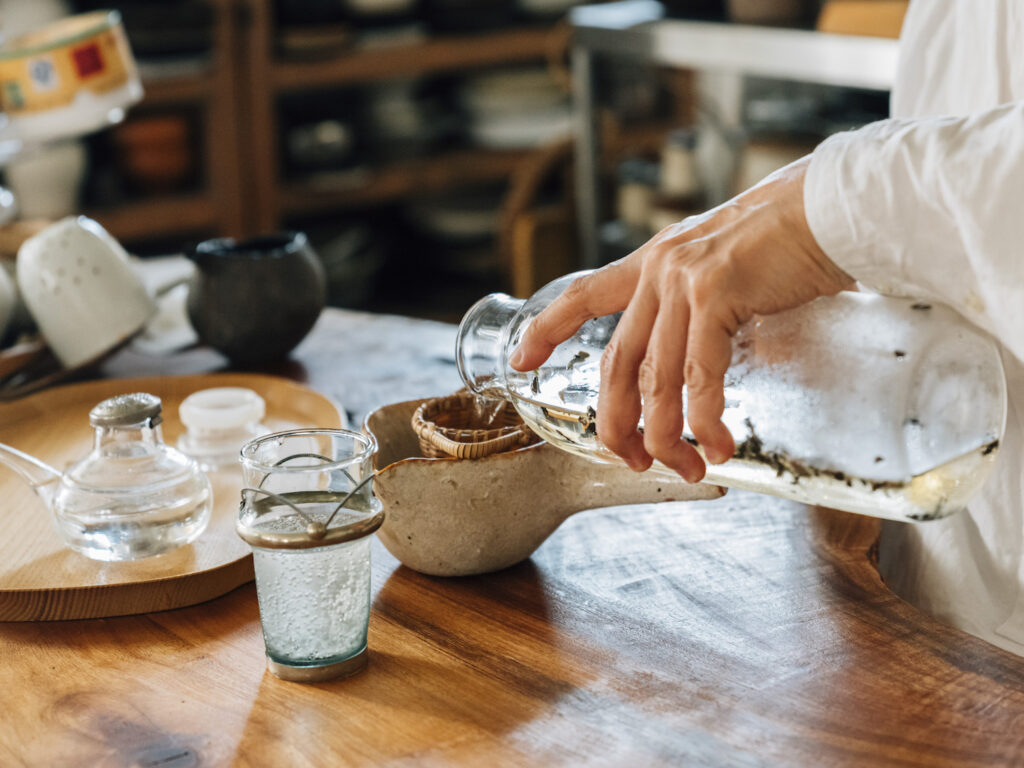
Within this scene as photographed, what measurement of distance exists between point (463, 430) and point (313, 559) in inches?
9.0

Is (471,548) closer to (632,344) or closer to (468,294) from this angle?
(632,344)

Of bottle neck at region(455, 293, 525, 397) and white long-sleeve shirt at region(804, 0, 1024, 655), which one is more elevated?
white long-sleeve shirt at region(804, 0, 1024, 655)

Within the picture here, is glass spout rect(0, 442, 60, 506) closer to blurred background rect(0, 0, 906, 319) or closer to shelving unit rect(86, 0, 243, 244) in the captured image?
blurred background rect(0, 0, 906, 319)

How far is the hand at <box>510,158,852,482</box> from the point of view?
72cm

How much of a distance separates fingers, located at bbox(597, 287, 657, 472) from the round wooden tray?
327 mm

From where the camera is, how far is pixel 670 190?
2.92 meters

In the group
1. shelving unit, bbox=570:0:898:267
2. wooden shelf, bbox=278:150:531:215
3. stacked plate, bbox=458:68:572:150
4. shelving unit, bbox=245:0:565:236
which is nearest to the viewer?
shelving unit, bbox=570:0:898:267

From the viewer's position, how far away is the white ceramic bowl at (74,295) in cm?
142

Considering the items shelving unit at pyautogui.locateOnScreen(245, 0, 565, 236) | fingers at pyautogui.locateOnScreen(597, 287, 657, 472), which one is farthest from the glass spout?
shelving unit at pyautogui.locateOnScreen(245, 0, 565, 236)

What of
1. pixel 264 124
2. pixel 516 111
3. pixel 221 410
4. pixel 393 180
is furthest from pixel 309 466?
pixel 516 111

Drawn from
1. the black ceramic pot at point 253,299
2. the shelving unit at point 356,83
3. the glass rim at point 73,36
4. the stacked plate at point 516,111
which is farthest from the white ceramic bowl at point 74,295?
the stacked plate at point 516,111

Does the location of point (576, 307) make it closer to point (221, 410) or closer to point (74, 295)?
point (221, 410)

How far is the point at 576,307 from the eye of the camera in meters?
0.81

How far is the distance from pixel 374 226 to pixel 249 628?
318cm
